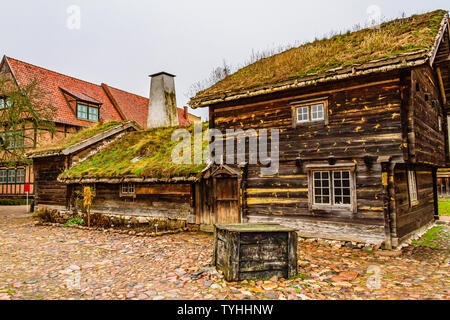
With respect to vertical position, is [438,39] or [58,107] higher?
[58,107]

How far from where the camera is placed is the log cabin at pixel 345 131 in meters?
8.65

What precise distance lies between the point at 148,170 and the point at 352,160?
8.14m

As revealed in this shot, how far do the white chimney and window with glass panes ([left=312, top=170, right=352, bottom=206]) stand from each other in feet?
46.6

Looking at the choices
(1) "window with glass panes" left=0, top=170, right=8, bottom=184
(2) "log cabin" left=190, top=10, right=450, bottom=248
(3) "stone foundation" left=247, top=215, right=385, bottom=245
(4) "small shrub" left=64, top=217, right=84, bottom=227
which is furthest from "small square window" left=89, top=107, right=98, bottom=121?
(3) "stone foundation" left=247, top=215, right=385, bottom=245

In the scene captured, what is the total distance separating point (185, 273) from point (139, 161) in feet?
30.4

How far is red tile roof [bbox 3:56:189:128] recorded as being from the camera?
997 inches

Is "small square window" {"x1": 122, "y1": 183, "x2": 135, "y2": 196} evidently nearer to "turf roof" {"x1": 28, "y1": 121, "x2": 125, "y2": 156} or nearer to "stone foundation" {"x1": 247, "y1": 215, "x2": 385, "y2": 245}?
"turf roof" {"x1": 28, "y1": 121, "x2": 125, "y2": 156}

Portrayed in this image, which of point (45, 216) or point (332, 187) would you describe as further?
point (45, 216)

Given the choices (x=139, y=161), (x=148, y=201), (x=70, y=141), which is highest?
(x=70, y=141)

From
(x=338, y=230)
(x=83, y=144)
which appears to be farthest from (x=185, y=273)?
(x=83, y=144)

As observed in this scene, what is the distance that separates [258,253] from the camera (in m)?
6.08

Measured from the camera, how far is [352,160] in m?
9.20

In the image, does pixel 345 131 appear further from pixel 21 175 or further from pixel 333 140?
pixel 21 175
